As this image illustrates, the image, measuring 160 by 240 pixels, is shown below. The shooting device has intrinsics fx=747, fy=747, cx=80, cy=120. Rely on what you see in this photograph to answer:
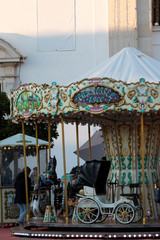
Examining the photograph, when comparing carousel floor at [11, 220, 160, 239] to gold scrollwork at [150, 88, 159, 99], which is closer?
carousel floor at [11, 220, 160, 239]

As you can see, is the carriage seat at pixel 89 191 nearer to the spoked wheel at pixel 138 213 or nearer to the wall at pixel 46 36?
the spoked wheel at pixel 138 213

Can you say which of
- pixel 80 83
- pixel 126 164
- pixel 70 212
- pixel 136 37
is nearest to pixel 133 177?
pixel 126 164

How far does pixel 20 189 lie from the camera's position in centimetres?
2106

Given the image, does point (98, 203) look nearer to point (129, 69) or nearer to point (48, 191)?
point (48, 191)

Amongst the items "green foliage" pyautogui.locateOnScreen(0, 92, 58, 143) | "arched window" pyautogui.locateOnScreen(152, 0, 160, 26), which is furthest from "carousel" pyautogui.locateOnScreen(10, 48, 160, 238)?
"arched window" pyautogui.locateOnScreen(152, 0, 160, 26)

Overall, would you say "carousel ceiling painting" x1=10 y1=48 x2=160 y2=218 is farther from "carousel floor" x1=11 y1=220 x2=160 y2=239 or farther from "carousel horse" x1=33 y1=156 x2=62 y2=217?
"carousel floor" x1=11 y1=220 x2=160 y2=239

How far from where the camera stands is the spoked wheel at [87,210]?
18.1 metres

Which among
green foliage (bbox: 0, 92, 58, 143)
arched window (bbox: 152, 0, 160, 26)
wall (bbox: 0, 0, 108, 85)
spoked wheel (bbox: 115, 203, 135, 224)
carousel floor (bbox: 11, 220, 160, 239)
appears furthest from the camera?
arched window (bbox: 152, 0, 160, 26)

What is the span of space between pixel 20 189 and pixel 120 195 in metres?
3.72

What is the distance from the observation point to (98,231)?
1794 cm

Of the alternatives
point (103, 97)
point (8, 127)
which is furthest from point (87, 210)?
point (8, 127)

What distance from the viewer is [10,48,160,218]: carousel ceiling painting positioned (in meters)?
17.7

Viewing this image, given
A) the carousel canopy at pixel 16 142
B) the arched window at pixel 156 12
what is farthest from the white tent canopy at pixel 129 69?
the arched window at pixel 156 12

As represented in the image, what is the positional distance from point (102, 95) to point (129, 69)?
5.36 ft
